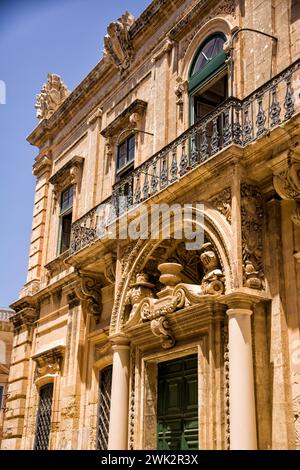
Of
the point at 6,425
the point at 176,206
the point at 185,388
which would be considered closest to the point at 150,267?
the point at 176,206

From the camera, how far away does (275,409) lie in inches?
276

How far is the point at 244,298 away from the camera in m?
7.33

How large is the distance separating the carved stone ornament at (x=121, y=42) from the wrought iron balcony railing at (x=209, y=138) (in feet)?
11.0

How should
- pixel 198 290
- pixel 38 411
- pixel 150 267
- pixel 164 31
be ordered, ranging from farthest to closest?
pixel 38 411, pixel 164 31, pixel 150 267, pixel 198 290

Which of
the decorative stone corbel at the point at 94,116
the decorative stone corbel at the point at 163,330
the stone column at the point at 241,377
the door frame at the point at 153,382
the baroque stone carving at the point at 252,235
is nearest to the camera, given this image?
the stone column at the point at 241,377

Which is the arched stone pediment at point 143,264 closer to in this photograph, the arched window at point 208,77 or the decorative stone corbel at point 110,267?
the decorative stone corbel at point 110,267

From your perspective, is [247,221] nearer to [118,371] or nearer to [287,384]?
[287,384]

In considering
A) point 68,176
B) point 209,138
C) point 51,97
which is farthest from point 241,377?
point 51,97

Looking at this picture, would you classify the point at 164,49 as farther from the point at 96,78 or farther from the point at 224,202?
the point at 224,202

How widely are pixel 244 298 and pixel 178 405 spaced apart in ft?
7.45

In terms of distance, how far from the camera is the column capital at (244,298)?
23.9 feet

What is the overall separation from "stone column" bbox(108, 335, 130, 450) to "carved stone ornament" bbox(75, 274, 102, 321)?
1.97 m

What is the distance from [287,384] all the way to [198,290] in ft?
5.91

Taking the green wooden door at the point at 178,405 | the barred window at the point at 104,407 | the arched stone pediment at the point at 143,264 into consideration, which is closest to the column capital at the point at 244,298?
the green wooden door at the point at 178,405
